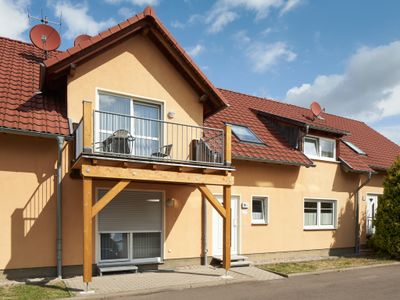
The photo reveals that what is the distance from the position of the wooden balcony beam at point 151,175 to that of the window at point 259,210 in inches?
126

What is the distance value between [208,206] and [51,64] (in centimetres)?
588

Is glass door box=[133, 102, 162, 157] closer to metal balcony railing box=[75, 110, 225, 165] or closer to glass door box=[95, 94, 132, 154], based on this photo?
metal balcony railing box=[75, 110, 225, 165]

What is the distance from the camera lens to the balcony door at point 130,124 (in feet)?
33.2

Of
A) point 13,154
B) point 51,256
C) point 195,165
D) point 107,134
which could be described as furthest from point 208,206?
point 13,154

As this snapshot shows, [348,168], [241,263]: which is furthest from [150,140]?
[348,168]

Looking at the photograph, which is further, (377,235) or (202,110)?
(377,235)

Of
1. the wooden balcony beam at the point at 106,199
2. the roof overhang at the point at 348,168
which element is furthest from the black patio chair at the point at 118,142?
the roof overhang at the point at 348,168

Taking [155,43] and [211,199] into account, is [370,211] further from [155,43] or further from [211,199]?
[155,43]

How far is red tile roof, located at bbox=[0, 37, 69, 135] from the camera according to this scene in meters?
9.22

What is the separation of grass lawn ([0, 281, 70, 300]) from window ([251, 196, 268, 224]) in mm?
6565

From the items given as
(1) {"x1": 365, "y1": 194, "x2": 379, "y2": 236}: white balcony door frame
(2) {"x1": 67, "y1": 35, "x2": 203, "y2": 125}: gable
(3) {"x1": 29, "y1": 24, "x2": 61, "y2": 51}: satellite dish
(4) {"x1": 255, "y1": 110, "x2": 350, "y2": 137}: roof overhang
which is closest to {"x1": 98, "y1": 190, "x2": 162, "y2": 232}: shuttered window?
(2) {"x1": 67, "y1": 35, "x2": 203, "y2": 125}: gable

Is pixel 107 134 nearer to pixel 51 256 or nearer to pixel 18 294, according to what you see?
pixel 51 256

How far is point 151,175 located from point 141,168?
287mm

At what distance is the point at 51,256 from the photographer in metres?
9.38
